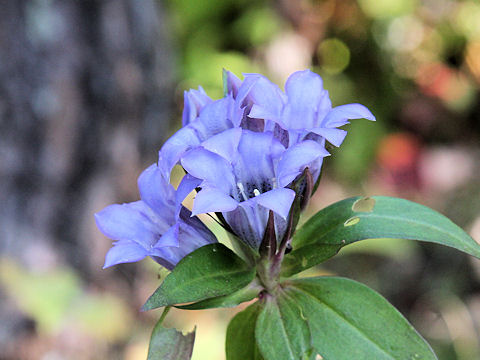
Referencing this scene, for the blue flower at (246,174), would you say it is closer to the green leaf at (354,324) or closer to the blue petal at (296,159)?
the blue petal at (296,159)

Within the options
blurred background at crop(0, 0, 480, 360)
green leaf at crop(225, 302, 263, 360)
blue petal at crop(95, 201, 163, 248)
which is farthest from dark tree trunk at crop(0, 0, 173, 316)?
green leaf at crop(225, 302, 263, 360)

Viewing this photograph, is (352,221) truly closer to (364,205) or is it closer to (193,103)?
(364,205)

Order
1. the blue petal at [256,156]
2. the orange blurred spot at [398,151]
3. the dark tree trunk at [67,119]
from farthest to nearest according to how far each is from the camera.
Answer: the orange blurred spot at [398,151], the dark tree trunk at [67,119], the blue petal at [256,156]

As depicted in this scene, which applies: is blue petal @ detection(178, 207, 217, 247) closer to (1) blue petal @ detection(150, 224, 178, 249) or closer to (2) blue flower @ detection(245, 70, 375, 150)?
(1) blue petal @ detection(150, 224, 178, 249)

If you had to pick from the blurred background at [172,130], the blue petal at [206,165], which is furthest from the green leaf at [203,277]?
the blurred background at [172,130]

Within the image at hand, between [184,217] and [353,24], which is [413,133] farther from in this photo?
[184,217]

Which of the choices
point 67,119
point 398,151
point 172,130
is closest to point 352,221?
point 67,119

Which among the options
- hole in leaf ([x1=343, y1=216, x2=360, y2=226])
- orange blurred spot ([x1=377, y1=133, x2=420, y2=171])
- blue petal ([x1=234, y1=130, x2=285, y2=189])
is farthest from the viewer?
orange blurred spot ([x1=377, y1=133, x2=420, y2=171])
